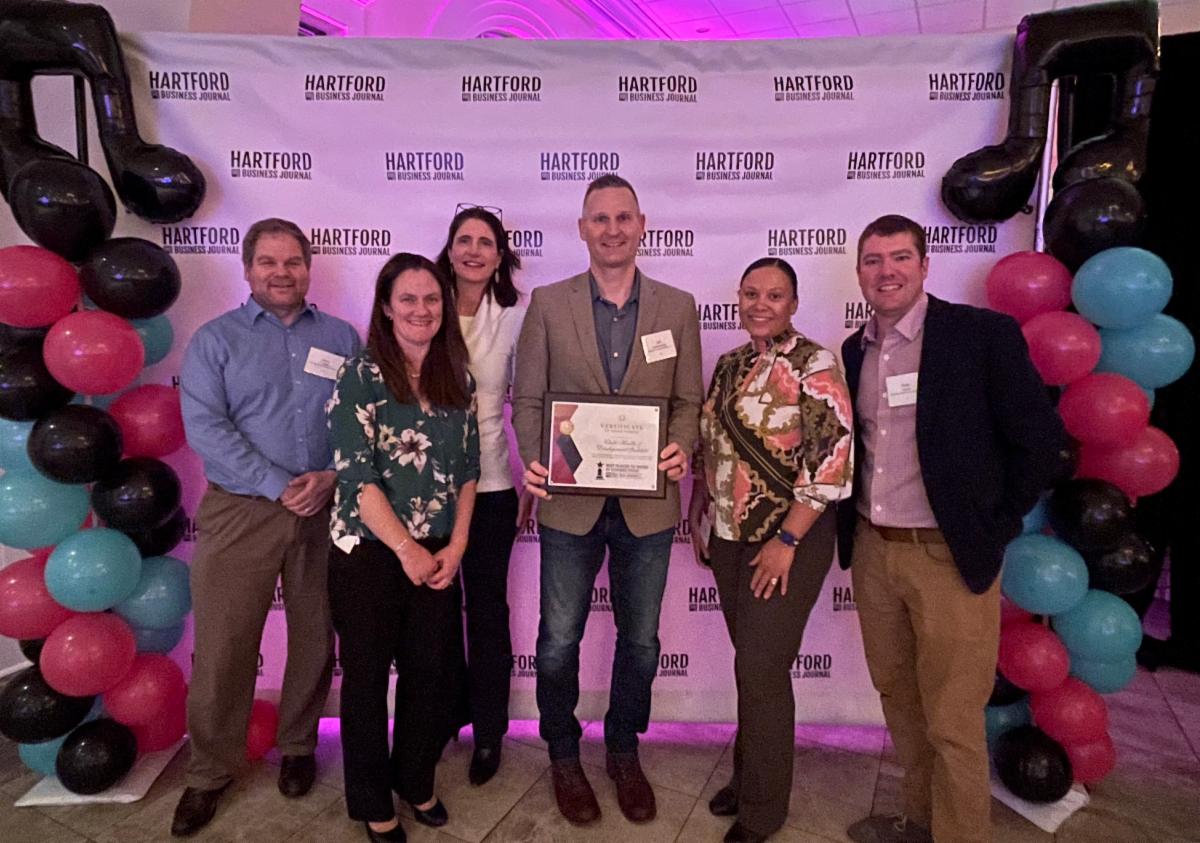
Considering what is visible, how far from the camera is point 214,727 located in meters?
2.20

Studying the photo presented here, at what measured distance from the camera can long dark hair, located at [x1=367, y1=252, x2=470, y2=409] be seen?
→ 6.04ft

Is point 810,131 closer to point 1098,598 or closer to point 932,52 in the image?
point 932,52

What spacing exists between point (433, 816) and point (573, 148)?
8.24 feet

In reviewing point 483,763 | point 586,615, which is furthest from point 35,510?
point 586,615

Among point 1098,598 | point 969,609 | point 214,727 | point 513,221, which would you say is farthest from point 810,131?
point 214,727

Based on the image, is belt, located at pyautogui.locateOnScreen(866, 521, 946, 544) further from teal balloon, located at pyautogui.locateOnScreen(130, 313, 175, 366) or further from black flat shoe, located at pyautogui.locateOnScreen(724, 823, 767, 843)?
teal balloon, located at pyautogui.locateOnScreen(130, 313, 175, 366)

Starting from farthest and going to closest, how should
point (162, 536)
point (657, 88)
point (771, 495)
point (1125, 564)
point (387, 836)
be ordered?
point (657, 88)
point (162, 536)
point (1125, 564)
point (387, 836)
point (771, 495)

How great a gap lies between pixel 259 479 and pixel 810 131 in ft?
7.98

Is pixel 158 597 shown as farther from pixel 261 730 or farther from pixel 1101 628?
pixel 1101 628

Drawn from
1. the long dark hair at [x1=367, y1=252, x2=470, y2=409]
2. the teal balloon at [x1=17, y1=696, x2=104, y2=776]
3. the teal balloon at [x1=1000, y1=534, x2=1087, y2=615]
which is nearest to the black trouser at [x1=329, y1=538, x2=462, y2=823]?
the long dark hair at [x1=367, y1=252, x2=470, y2=409]

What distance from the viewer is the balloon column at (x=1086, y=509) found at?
2.14m

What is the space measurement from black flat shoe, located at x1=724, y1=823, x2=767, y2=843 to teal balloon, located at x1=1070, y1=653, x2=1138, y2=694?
132 cm

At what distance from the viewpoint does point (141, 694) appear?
230 cm

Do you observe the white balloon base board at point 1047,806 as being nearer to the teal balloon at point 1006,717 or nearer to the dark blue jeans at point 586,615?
the teal balloon at point 1006,717
